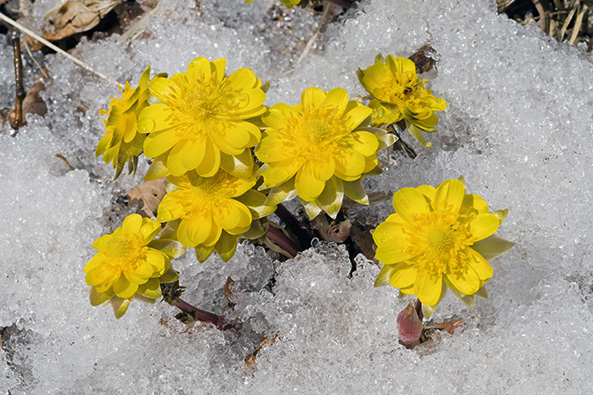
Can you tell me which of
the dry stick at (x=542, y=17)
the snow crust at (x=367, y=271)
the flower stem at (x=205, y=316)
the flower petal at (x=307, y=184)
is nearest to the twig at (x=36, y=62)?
the snow crust at (x=367, y=271)

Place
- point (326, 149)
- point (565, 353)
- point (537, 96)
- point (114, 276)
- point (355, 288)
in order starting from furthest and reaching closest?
point (537, 96), point (355, 288), point (565, 353), point (114, 276), point (326, 149)

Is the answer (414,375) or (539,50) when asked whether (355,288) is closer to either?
(414,375)

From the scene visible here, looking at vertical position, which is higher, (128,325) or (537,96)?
(537,96)

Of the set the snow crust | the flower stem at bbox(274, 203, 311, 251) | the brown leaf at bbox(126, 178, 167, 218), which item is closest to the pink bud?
the snow crust

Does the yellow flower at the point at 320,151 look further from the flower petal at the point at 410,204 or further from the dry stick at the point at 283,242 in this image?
the dry stick at the point at 283,242

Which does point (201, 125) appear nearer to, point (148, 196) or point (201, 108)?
point (201, 108)


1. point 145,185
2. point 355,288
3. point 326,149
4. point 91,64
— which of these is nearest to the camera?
point 326,149

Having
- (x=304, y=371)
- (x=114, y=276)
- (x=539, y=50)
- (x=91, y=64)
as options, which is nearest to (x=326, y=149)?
(x=114, y=276)
